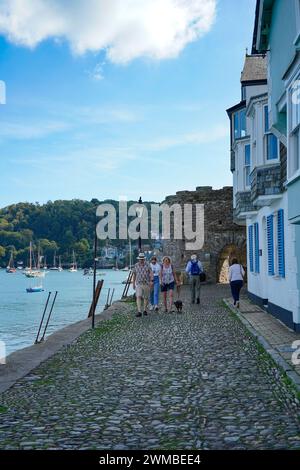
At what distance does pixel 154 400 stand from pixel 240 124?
22258mm

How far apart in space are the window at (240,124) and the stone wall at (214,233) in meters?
8.60

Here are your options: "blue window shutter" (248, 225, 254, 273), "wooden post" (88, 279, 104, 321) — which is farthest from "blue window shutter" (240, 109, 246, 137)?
"wooden post" (88, 279, 104, 321)

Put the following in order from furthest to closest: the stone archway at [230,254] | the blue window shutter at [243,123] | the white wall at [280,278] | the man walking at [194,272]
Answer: the stone archway at [230,254]
the blue window shutter at [243,123]
the man walking at [194,272]
the white wall at [280,278]

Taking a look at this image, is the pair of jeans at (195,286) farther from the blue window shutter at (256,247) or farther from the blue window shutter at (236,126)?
the blue window shutter at (236,126)

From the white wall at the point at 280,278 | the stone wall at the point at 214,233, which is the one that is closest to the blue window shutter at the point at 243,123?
the white wall at the point at 280,278

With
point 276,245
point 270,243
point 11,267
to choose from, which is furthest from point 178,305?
point 11,267

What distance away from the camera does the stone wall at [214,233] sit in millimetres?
36469

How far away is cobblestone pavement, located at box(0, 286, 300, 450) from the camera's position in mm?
5664

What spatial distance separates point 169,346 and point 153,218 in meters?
28.5

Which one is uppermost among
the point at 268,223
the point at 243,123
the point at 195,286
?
the point at 243,123

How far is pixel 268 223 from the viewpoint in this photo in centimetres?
1748

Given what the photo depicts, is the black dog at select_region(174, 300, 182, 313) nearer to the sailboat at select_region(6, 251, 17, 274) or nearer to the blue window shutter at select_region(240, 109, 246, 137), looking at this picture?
the blue window shutter at select_region(240, 109, 246, 137)

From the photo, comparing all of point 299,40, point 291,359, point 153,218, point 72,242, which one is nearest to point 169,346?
point 291,359

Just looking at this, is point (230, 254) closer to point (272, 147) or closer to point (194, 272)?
point (194, 272)
